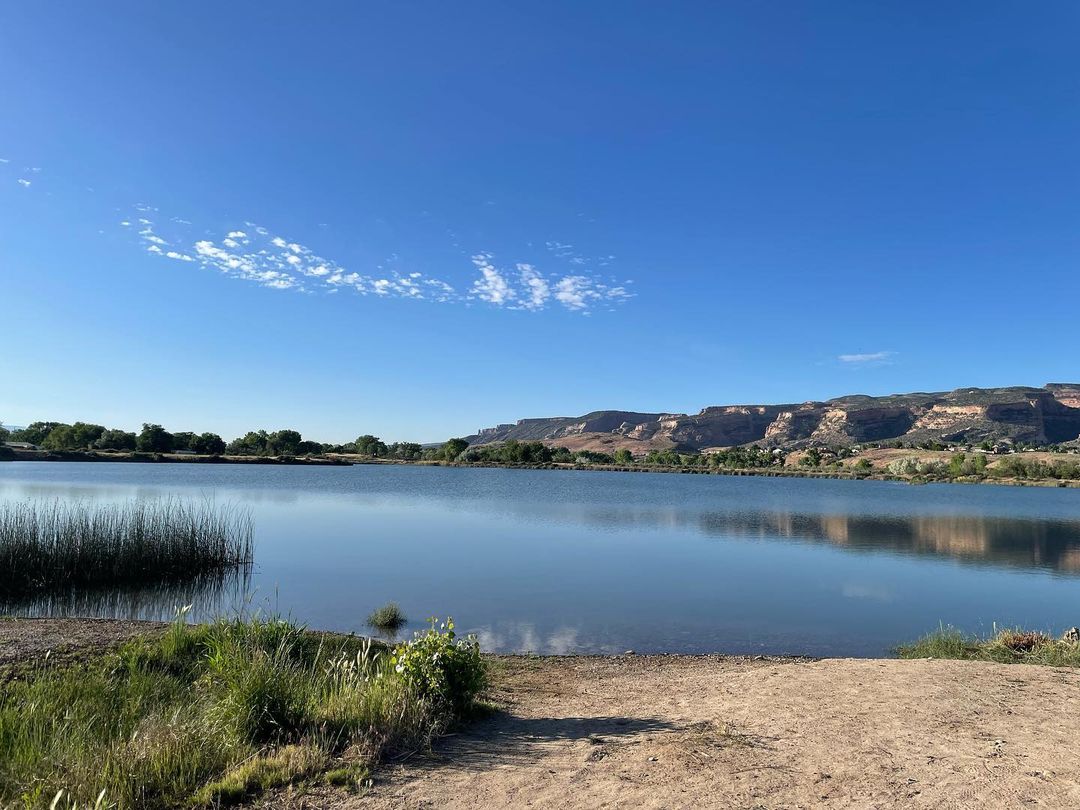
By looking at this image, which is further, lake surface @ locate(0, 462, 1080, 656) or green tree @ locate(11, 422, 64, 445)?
green tree @ locate(11, 422, 64, 445)

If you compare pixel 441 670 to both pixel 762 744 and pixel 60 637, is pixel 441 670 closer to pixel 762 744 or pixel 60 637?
pixel 762 744

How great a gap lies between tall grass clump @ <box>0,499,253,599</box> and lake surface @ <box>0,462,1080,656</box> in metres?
1.21

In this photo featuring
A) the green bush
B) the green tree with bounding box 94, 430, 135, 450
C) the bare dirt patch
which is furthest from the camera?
the green tree with bounding box 94, 430, 135, 450

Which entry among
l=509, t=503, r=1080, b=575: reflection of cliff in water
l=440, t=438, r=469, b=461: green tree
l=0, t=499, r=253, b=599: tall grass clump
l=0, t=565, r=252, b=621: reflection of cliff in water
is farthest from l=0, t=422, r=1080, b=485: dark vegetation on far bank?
l=0, t=565, r=252, b=621: reflection of cliff in water

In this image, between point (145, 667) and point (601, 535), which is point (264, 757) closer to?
point (145, 667)

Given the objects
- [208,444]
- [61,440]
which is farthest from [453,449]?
[61,440]

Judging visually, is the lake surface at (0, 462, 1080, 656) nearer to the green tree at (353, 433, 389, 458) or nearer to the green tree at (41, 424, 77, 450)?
the green tree at (41, 424, 77, 450)

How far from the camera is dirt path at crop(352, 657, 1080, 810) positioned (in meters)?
5.41

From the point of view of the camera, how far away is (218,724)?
21.5 ft

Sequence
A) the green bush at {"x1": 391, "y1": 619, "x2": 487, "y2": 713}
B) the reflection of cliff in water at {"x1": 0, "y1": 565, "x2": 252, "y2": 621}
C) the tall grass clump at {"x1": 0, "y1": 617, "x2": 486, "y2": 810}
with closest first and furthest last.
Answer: the tall grass clump at {"x1": 0, "y1": 617, "x2": 486, "y2": 810}
the green bush at {"x1": 391, "y1": 619, "x2": 487, "y2": 713}
the reflection of cliff in water at {"x1": 0, "y1": 565, "x2": 252, "y2": 621}

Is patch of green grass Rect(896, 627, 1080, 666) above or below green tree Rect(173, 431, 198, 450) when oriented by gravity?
below

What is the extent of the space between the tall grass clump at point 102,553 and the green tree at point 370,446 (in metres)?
152

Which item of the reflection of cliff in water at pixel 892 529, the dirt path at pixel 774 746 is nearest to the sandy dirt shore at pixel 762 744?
the dirt path at pixel 774 746

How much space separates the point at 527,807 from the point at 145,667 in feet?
23.2
